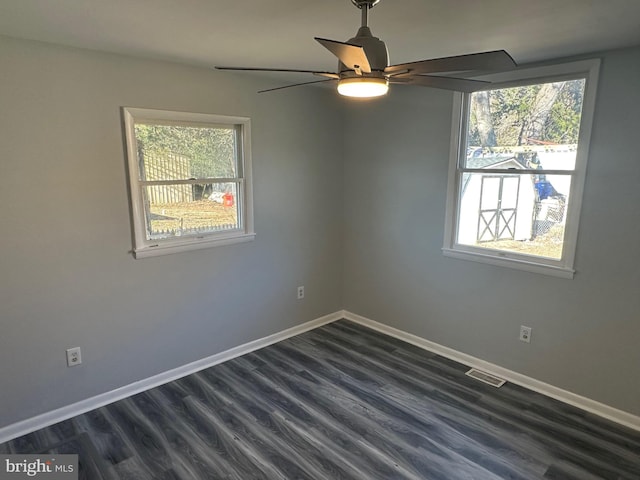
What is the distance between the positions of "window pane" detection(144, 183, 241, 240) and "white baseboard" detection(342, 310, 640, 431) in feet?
6.16

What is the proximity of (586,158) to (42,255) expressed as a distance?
3552mm

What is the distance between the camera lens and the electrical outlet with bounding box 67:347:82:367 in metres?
2.64

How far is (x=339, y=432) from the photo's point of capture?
8.41ft

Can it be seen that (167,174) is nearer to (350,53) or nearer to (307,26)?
(307,26)

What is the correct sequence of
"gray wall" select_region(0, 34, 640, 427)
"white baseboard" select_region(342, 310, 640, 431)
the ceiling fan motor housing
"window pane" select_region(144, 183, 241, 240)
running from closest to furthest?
the ceiling fan motor housing < "gray wall" select_region(0, 34, 640, 427) < "white baseboard" select_region(342, 310, 640, 431) < "window pane" select_region(144, 183, 241, 240)

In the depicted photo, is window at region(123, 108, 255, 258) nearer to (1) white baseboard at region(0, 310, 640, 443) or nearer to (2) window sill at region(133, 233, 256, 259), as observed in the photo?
(2) window sill at region(133, 233, 256, 259)

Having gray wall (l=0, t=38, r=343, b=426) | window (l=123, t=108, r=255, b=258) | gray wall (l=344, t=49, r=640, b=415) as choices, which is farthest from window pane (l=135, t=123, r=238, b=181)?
gray wall (l=344, t=49, r=640, b=415)

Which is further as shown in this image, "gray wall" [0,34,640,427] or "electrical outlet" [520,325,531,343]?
"electrical outlet" [520,325,531,343]

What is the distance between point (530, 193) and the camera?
9.65ft

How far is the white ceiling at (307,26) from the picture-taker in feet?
5.71

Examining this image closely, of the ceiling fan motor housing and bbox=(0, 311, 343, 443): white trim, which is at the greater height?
the ceiling fan motor housing

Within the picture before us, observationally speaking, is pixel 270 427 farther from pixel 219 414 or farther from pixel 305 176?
pixel 305 176

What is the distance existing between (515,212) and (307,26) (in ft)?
6.83

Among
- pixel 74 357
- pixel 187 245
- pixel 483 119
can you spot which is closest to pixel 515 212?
pixel 483 119
